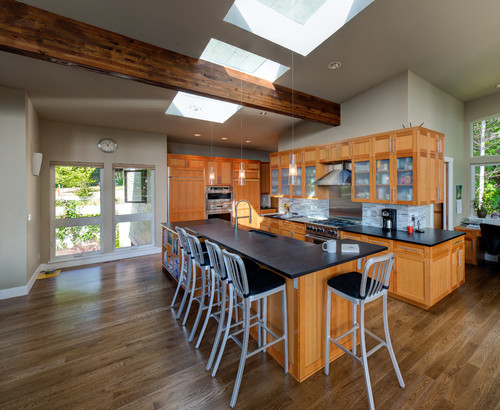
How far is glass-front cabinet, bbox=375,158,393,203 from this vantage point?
3.46 metres

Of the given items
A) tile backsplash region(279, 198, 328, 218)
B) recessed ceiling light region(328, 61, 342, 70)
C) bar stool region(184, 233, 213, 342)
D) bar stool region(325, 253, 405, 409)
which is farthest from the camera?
tile backsplash region(279, 198, 328, 218)

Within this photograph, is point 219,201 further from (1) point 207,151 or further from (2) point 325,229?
(2) point 325,229

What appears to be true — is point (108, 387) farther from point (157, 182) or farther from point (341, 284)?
point (157, 182)

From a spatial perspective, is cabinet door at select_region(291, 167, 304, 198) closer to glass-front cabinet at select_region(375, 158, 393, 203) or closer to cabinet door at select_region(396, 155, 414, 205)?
glass-front cabinet at select_region(375, 158, 393, 203)

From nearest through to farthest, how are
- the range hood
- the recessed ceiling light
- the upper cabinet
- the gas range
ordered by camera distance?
1. the recessed ceiling light
2. the upper cabinet
3. the gas range
4. the range hood

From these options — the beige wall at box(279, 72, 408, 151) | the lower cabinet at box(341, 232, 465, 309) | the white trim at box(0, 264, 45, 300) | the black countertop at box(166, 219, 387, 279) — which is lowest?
the white trim at box(0, 264, 45, 300)

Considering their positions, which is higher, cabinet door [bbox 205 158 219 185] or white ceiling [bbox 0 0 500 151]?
white ceiling [bbox 0 0 500 151]

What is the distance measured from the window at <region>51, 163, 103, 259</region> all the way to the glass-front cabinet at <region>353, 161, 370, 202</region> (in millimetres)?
5001

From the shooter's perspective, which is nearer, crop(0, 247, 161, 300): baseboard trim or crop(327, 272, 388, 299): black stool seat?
crop(327, 272, 388, 299): black stool seat

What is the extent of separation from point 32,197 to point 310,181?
4.88 meters

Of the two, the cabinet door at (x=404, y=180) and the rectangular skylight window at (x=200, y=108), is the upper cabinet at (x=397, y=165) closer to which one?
the cabinet door at (x=404, y=180)

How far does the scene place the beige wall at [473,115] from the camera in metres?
4.35

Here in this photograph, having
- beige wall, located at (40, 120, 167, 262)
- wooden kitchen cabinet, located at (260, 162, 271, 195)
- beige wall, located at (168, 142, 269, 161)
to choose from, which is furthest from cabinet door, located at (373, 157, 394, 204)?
beige wall, located at (168, 142, 269, 161)

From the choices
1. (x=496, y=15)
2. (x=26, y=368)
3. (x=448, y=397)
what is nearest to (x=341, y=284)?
(x=448, y=397)
